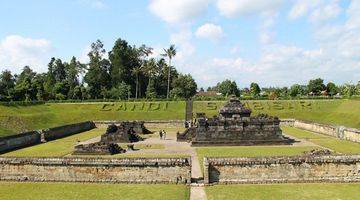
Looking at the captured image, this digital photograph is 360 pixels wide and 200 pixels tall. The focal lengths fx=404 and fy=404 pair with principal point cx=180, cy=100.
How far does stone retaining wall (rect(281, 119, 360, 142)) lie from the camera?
35438 millimetres

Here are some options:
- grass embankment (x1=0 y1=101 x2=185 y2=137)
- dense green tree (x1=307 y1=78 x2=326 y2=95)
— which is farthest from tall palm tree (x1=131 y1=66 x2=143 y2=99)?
dense green tree (x1=307 y1=78 x2=326 y2=95)

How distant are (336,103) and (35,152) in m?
48.2

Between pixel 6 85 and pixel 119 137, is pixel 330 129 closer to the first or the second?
pixel 119 137

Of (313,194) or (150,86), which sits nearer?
(313,194)

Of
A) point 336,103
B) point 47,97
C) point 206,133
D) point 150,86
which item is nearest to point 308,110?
point 336,103

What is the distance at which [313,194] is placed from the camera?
16.5 metres

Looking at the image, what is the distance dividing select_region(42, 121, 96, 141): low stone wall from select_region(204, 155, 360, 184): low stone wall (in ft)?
84.4

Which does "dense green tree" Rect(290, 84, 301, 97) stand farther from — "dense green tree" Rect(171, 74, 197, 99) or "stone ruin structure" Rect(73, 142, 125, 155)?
"stone ruin structure" Rect(73, 142, 125, 155)

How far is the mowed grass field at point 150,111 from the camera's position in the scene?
52531mm

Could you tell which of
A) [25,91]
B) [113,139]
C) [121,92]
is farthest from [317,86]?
[113,139]

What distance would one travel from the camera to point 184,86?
10119 cm

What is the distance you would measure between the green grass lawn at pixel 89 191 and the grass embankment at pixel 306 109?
39828 mm

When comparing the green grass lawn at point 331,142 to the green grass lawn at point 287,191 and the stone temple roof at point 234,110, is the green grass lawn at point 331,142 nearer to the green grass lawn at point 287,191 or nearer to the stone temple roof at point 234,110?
the stone temple roof at point 234,110

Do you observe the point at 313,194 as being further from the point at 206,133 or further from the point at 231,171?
the point at 206,133
